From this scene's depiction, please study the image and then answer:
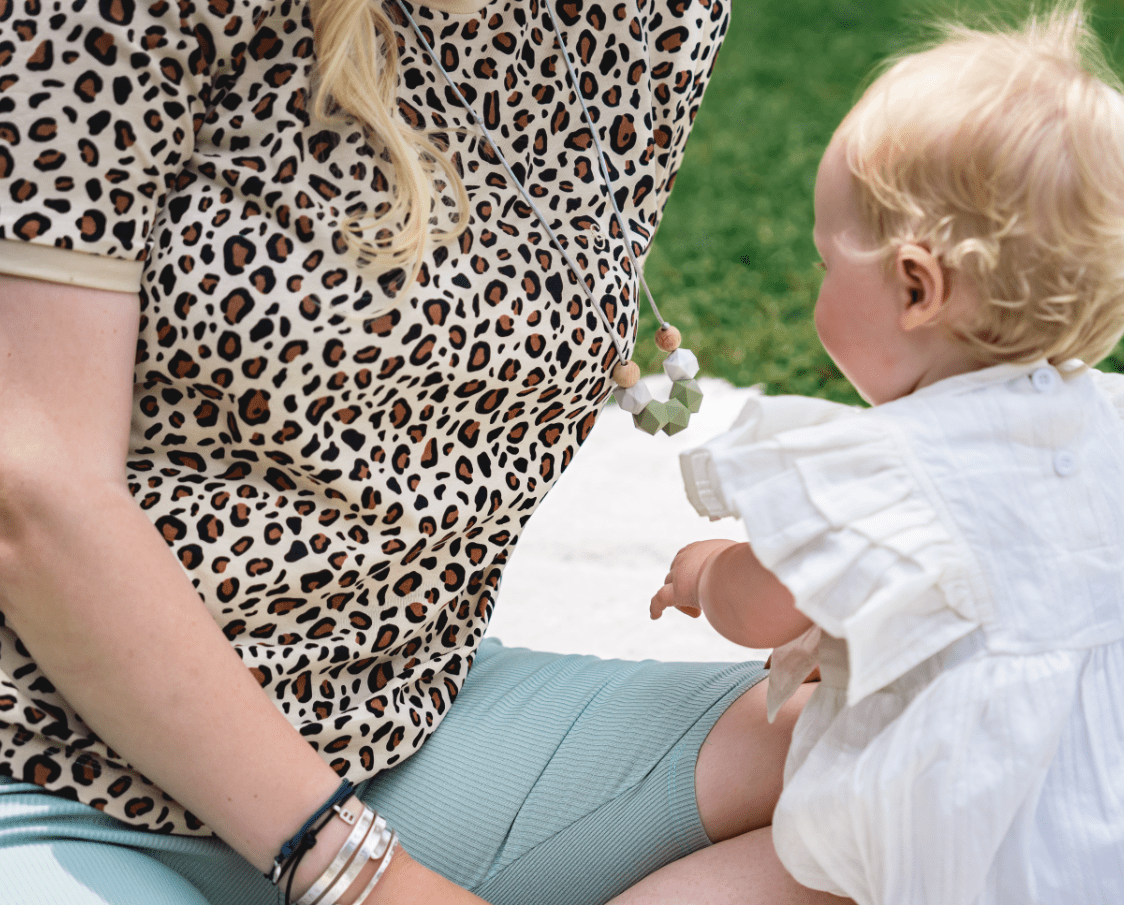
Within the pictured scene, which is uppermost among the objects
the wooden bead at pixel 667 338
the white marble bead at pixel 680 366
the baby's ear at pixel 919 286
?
the baby's ear at pixel 919 286

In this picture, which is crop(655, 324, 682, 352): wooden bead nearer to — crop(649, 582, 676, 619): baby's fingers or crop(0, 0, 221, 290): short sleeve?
crop(649, 582, 676, 619): baby's fingers

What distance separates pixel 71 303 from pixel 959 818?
28.6 inches

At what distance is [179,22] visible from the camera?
0.80 m

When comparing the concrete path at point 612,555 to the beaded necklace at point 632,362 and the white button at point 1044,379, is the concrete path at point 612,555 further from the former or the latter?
the white button at point 1044,379

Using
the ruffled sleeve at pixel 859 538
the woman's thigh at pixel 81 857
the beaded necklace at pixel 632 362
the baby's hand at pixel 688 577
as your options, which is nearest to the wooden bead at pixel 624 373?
the beaded necklace at pixel 632 362

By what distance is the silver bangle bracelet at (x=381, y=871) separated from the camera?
2.75 feet

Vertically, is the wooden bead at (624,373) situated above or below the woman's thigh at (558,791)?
above

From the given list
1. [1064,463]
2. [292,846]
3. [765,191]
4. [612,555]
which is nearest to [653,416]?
[1064,463]

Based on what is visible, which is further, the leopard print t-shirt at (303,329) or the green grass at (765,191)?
the green grass at (765,191)

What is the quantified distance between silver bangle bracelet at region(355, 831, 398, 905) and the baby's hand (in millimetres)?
305

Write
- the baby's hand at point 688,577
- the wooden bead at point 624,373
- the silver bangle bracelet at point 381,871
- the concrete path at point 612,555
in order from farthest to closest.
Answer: the concrete path at point 612,555 < the wooden bead at point 624,373 < the baby's hand at point 688,577 < the silver bangle bracelet at point 381,871

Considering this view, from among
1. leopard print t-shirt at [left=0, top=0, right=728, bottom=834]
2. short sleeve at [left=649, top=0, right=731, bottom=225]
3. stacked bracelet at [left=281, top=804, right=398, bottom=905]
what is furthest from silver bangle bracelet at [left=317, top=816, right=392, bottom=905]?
short sleeve at [left=649, top=0, right=731, bottom=225]

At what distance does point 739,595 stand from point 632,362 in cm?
35

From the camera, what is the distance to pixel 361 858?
840mm
